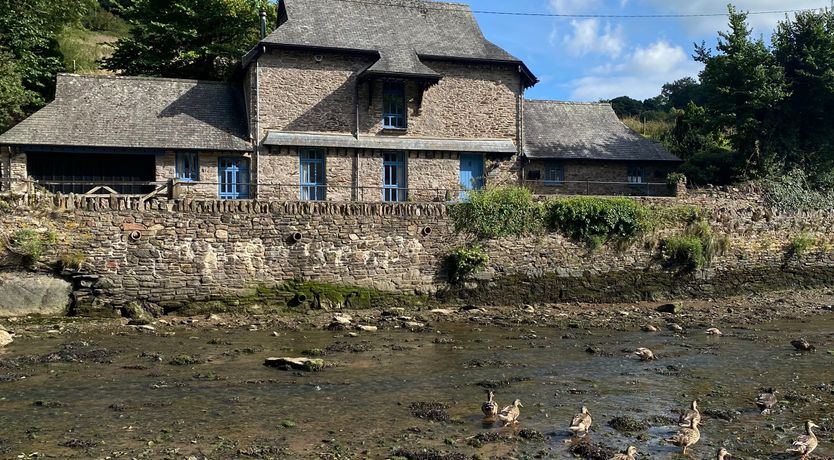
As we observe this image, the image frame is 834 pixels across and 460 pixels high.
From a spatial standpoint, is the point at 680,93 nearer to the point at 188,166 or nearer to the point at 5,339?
the point at 188,166

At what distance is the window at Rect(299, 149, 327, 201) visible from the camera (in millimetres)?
25844

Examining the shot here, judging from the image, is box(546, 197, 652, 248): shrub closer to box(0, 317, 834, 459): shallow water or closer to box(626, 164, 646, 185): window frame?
box(0, 317, 834, 459): shallow water

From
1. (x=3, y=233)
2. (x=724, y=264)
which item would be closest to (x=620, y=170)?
(x=724, y=264)

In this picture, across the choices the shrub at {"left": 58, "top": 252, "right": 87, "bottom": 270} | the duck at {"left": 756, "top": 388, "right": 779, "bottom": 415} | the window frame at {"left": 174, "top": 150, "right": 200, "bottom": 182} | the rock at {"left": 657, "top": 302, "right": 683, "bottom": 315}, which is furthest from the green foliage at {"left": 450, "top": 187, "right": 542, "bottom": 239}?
the duck at {"left": 756, "top": 388, "right": 779, "bottom": 415}

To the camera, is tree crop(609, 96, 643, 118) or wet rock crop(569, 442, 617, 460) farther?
tree crop(609, 96, 643, 118)

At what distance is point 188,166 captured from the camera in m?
24.6

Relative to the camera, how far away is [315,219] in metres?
19.9

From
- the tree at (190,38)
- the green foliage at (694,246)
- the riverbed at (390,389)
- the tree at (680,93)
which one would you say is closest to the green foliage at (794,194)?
the green foliage at (694,246)

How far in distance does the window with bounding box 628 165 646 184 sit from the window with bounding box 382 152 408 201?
9.89 m

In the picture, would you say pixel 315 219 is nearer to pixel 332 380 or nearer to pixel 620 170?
pixel 332 380

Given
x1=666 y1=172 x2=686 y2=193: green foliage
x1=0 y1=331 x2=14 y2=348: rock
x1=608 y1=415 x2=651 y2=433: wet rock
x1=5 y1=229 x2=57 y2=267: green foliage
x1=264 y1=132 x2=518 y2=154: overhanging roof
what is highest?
x1=264 y1=132 x2=518 y2=154: overhanging roof

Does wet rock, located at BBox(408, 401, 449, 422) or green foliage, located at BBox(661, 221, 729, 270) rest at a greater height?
green foliage, located at BBox(661, 221, 729, 270)

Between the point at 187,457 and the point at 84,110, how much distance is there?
761 inches

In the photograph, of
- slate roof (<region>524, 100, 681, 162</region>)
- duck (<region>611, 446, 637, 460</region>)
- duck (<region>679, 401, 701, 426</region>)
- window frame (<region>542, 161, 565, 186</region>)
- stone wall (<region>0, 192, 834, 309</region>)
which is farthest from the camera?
slate roof (<region>524, 100, 681, 162</region>)
